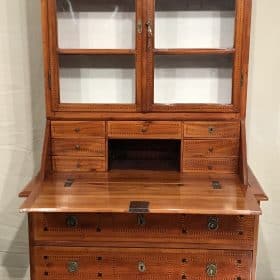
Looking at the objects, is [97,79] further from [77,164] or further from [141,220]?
[141,220]

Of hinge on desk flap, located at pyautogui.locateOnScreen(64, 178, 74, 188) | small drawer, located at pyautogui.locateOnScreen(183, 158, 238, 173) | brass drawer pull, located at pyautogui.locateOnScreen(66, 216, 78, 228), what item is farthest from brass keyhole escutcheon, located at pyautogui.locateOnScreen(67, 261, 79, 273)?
small drawer, located at pyautogui.locateOnScreen(183, 158, 238, 173)

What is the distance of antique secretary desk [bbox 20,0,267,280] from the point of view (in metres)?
1.40

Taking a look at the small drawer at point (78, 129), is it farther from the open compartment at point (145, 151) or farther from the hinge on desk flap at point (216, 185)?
the hinge on desk flap at point (216, 185)

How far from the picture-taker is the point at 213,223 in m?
1.38

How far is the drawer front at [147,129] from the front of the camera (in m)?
1.58

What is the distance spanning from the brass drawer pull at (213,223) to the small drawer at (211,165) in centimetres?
26

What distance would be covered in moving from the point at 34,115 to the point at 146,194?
0.83 meters

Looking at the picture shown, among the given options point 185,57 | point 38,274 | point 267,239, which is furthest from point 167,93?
point 267,239

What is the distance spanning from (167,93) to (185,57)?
0.15m

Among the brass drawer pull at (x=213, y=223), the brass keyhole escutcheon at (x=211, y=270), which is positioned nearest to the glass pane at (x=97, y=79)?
the brass drawer pull at (x=213, y=223)

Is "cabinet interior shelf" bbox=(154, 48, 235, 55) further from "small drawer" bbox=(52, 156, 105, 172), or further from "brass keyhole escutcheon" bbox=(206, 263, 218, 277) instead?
"brass keyhole escutcheon" bbox=(206, 263, 218, 277)

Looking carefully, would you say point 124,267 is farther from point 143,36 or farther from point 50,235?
point 143,36

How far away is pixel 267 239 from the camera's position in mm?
2057

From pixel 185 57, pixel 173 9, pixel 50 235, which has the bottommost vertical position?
pixel 50 235
